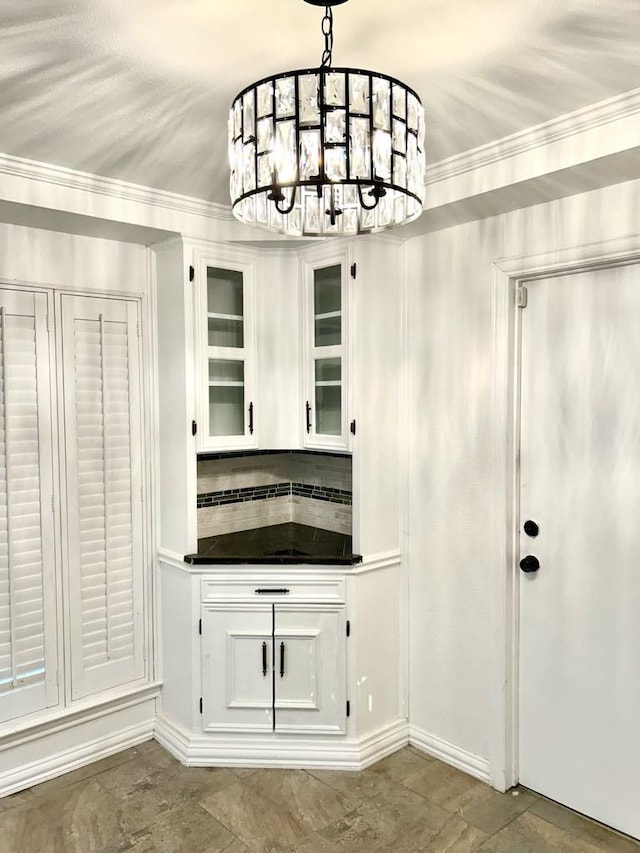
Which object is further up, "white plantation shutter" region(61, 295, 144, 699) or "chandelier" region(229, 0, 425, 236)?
"chandelier" region(229, 0, 425, 236)

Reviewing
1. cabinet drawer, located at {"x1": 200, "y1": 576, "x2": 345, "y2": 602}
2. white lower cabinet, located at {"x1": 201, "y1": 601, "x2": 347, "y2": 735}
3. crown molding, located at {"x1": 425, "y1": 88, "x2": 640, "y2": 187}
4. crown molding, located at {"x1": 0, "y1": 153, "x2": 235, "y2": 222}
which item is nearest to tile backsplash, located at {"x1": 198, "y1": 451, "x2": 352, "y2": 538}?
cabinet drawer, located at {"x1": 200, "y1": 576, "x2": 345, "y2": 602}

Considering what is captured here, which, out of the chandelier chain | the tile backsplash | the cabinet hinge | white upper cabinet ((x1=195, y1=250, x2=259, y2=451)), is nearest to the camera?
the chandelier chain

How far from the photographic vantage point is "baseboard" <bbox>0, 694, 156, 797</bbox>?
276cm

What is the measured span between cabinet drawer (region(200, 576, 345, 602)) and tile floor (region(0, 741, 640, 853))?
28.9 inches

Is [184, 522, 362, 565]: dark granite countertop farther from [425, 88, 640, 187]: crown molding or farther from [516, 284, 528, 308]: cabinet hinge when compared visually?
[425, 88, 640, 187]: crown molding

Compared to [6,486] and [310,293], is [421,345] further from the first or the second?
[6,486]

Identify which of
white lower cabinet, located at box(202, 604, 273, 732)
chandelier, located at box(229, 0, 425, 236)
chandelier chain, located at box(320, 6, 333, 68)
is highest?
chandelier chain, located at box(320, 6, 333, 68)

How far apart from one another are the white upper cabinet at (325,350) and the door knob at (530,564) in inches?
35.2

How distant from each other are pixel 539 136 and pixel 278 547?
6.65 feet

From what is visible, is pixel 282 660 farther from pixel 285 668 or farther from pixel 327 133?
pixel 327 133

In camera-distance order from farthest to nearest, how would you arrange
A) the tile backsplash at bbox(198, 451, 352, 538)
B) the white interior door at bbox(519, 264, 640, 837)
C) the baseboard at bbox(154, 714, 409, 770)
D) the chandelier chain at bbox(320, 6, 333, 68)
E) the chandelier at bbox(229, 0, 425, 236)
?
1. the tile backsplash at bbox(198, 451, 352, 538)
2. the baseboard at bbox(154, 714, 409, 770)
3. the white interior door at bbox(519, 264, 640, 837)
4. the chandelier chain at bbox(320, 6, 333, 68)
5. the chandelier at bbox(229, 0, 425, 236)

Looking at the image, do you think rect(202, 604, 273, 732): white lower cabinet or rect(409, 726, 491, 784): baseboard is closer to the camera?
rect(409, 726, 491, 784): baseboard

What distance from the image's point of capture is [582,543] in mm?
2516

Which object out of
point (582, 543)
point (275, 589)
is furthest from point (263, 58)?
point (275, 589)
